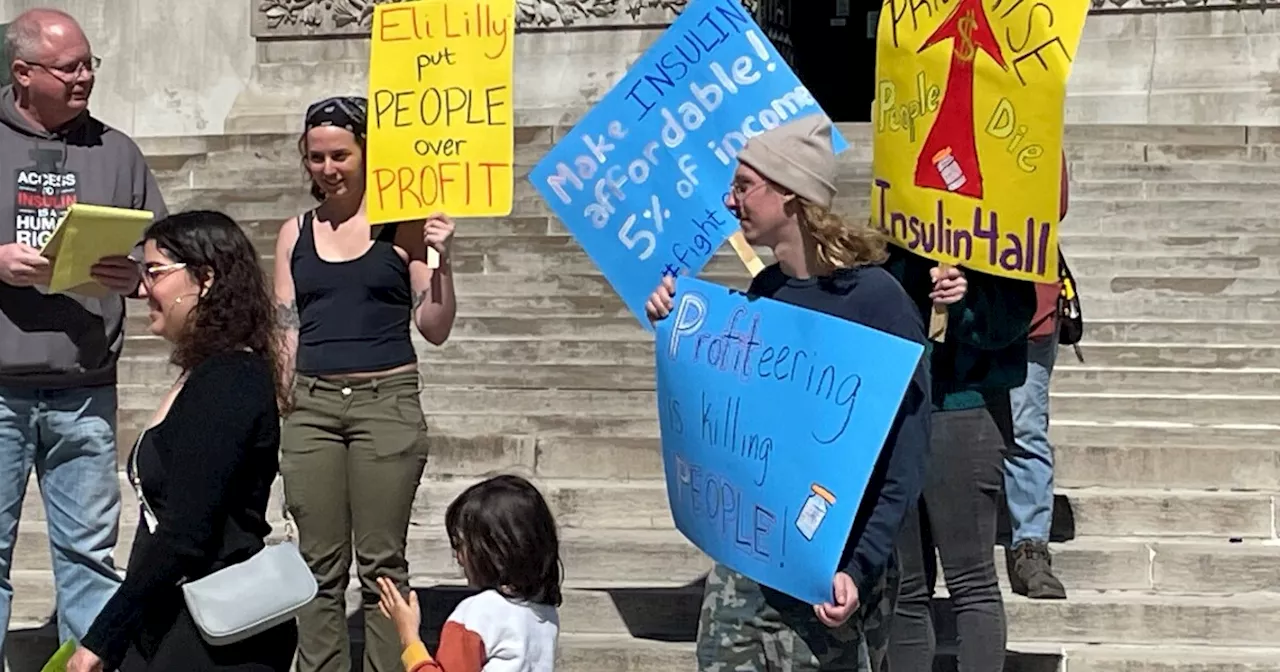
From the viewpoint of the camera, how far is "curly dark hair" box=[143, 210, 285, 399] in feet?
11.4

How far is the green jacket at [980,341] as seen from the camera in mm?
4531

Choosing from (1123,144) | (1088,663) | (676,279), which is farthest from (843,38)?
(676,279)

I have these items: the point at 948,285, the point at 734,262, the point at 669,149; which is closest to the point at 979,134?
the point at 948,285

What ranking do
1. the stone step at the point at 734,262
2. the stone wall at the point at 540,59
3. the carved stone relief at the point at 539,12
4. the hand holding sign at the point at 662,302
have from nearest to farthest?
the hand holding sign at the point at 662,302
the stone step at the point at 734,262
the stone wall at the point at 540,59
the carved stone relief at the point at 539,12

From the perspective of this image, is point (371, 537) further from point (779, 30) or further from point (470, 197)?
point (779, 30)

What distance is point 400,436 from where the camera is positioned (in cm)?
487

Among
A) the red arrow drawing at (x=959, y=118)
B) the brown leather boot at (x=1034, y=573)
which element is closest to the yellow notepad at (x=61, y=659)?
the red arrow drawing at (x=959, y=118)

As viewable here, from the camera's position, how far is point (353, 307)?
16.0 feet

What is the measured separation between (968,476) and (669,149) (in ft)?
3.93

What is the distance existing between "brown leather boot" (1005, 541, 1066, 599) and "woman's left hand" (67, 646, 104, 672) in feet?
11.7

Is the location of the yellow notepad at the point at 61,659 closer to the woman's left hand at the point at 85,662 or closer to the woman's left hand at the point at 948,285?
the woman's left hand at the point at 85,662

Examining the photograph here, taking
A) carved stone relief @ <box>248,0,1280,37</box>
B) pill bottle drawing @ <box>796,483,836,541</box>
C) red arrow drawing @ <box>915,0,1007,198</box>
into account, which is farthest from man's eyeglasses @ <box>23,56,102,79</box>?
carved stone relief @ <box>248,0,1280,37</box>

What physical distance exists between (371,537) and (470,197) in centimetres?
94

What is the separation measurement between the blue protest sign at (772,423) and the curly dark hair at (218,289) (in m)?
0.87
